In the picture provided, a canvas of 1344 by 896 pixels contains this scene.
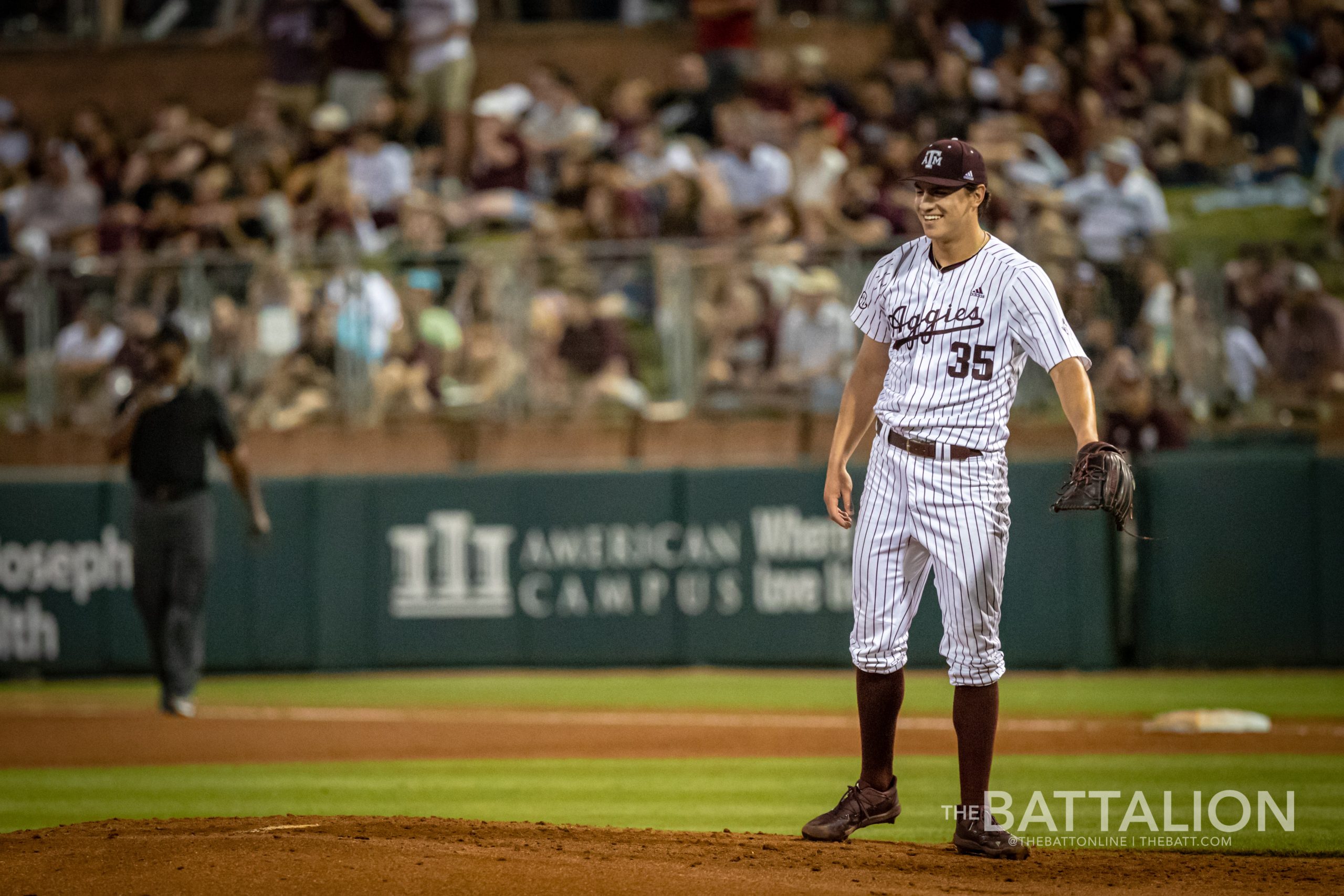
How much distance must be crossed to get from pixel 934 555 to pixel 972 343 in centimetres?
71

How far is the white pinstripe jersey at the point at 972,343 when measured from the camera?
18.1ft

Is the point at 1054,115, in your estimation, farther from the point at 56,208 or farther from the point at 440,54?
the point at 56,208

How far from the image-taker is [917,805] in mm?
7219

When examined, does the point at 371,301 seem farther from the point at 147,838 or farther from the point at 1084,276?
the point at 147,838

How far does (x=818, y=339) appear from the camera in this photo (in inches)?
502

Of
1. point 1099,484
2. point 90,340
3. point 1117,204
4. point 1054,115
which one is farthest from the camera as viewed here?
point 1054,115

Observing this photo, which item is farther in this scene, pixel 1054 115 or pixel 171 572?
pixel 1054 115

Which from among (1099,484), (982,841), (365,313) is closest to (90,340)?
(365,313)

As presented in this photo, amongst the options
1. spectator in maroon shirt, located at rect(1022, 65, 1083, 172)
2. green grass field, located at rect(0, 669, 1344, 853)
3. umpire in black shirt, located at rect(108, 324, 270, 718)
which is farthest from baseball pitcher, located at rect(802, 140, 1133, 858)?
spectator in maroon shirt, located at rect(1022, 65, 1083, 172)

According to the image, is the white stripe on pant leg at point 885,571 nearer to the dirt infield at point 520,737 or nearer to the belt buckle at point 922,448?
the belt buckle at point 922,448

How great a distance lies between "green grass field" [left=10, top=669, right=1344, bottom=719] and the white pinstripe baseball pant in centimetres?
490

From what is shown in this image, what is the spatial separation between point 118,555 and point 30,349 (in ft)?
6.35

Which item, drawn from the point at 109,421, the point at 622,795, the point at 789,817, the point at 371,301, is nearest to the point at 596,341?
the point at 371,301

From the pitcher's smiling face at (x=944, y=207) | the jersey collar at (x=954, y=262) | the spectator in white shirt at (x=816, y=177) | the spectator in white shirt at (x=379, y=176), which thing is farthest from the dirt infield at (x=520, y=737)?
the spectator in white shirt at (x=379, y=176)
